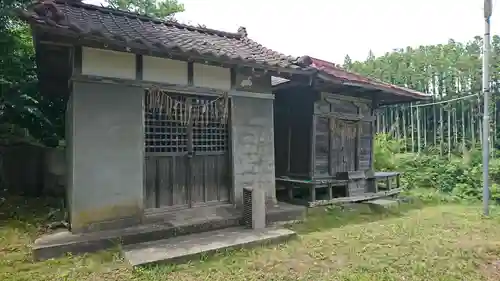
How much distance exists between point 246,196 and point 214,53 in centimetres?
258

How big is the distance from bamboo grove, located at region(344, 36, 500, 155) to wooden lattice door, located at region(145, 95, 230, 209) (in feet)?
94.8

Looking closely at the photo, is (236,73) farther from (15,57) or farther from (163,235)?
(15,57)

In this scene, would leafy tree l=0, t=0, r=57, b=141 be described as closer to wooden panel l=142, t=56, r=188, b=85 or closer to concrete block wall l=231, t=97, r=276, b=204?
wooden panel l=142, t=56, r=188, b=85

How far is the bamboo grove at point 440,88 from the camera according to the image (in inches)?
1240

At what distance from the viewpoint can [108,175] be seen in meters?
5.16

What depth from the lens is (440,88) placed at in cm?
3566

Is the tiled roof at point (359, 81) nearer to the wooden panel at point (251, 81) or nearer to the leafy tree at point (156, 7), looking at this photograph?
the wooden panel at point (251, 81)

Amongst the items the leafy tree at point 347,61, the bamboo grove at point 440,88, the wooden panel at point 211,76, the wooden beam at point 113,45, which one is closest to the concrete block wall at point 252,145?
the wooden panel at point 211,76

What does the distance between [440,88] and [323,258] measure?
36777 mm

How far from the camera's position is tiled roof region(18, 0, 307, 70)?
14.4ft

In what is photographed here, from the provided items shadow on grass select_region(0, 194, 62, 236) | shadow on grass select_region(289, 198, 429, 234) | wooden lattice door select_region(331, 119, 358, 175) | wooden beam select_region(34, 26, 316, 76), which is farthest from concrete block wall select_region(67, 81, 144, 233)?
wooden lattice door select_region(331, 119, 358, 175)

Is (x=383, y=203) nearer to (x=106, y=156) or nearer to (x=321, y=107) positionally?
(x=321, y=107)

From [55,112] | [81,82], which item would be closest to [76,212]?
[81,82]

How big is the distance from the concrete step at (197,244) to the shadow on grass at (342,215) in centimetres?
91
